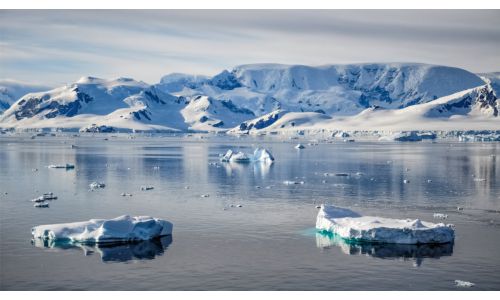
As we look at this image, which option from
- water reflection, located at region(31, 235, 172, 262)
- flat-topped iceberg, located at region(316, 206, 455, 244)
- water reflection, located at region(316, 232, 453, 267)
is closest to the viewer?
water reflection, located at region(31, 235, 172, 262)

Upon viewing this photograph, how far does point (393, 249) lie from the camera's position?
37375 millimetres

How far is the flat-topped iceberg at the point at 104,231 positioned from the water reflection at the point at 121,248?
1.60ft

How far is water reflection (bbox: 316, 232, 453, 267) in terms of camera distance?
35844 mm

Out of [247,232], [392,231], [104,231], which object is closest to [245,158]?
[247,232]

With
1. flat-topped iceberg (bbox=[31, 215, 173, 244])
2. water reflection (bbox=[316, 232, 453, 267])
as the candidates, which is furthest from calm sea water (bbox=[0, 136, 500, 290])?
flat-topped iceberg (bbox=[31, 215, 173, 244])

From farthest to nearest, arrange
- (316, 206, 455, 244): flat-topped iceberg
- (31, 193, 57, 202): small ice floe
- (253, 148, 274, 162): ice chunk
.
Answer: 1. (253, 148, 274, 162): ice chunk
2. (31, 193, 57, 202): small ice floe
3. (316, 206, 455, 244): flat-topped iceberg

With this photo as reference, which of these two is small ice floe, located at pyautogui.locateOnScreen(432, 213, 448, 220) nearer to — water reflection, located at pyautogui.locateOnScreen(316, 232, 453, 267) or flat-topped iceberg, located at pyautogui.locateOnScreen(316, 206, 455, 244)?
flat-topped iceberg, located at pyautogui.locateOnScreen(316, 206, 455, 244)

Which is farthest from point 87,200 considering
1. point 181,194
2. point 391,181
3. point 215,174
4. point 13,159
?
point 13,159

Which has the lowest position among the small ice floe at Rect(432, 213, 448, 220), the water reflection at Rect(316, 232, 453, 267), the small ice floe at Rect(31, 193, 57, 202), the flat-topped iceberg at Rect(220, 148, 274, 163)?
the water reflection at Rect(316, 232, 453, 267)

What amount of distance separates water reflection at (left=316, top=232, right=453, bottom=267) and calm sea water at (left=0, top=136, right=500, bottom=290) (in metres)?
0.11

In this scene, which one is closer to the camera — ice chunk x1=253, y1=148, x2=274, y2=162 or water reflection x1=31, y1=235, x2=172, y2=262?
water reflection x1=31, y1=235, x2=172, y2=262

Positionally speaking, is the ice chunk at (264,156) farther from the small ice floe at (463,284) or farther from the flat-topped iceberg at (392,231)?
the small ice floe at (463,284)

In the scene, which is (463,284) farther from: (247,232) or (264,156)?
(264,156)

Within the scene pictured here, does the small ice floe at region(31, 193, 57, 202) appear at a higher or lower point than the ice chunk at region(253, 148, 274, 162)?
lower
